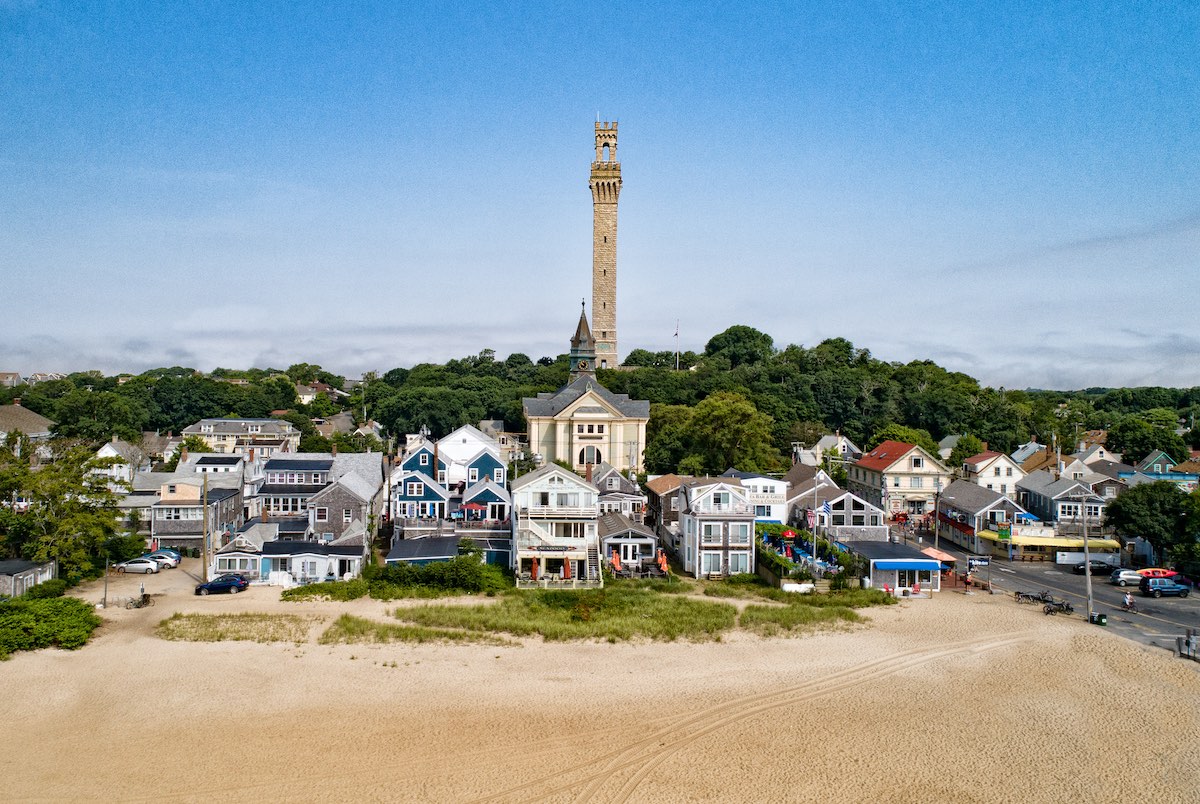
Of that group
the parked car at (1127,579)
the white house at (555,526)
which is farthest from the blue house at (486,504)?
the parked car at (1127,579)

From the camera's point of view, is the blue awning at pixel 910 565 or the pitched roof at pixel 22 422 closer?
the blue awning at pixel 910 565

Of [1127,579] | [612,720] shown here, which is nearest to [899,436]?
[1127,579]

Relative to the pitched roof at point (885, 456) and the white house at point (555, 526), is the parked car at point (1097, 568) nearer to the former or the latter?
the pitched roof at point (885, 456)

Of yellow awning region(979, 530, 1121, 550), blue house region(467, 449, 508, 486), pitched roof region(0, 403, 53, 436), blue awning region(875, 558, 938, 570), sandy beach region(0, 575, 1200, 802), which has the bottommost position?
sandy beach region(0, 575, 1200, 802)

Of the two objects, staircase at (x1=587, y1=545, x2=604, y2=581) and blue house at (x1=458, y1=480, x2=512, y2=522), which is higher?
blue house at (x1=458, y1=480, x2=512, y2=522)

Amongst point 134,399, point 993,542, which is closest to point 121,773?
point 993,542

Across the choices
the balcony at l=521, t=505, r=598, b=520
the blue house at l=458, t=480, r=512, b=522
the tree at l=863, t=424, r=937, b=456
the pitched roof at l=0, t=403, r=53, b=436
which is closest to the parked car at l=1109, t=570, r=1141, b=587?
the balcony at l=521, t=505, r=598, b=520

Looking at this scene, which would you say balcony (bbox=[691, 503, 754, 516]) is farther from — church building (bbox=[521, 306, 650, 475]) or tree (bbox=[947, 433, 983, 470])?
tree (bbox=[947, 433, 983, 470])
